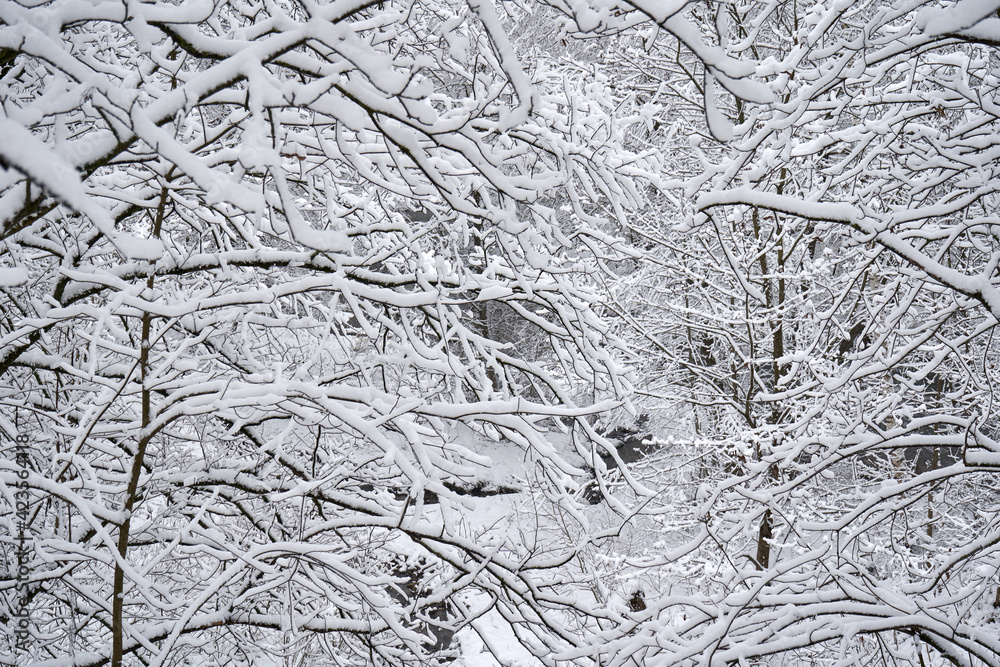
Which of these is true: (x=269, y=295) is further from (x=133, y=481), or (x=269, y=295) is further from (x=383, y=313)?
(x=383, y=313)

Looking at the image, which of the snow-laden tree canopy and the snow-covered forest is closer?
the snow-laden tree canopy

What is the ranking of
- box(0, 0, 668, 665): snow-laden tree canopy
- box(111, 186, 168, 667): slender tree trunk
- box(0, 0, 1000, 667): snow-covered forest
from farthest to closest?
1. box(111, 186, 168, 667): slender tree trunk
2. box(0, 0, 1000, 667): snow-covered forest
3. box(0, 0, 668, 665): snow-laden tree canopy

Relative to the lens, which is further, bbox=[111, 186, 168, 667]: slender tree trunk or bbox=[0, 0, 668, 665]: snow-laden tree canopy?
bbox=[111, 186, 168, 667]: slender tree trunk

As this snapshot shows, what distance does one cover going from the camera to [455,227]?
3029 millimetres

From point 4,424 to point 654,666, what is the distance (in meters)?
2.90

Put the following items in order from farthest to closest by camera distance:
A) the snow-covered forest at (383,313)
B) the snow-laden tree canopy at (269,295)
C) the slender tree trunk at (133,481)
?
the slender tree trunk at (133,481)
the snow-covered forest at (383,313)
the snow-laden tree canopy at (269,295)

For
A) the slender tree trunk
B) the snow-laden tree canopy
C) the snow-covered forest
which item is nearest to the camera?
the snow-laden tree canopy

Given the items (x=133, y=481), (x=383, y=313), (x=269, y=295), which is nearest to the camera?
(x=133, y=481)

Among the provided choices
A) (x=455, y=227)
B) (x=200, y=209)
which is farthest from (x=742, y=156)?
(x=200, y=209)

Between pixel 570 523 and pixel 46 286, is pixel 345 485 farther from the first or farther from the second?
pixel 570 523

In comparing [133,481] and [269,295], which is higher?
[269,295]

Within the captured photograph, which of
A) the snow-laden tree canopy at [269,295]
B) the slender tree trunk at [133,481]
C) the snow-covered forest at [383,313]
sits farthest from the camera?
the slender tree trunk at [133,481]

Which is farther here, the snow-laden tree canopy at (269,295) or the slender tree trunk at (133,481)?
the slender tree trunk at (133,481)

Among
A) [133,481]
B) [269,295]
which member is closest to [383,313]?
[269,295]
